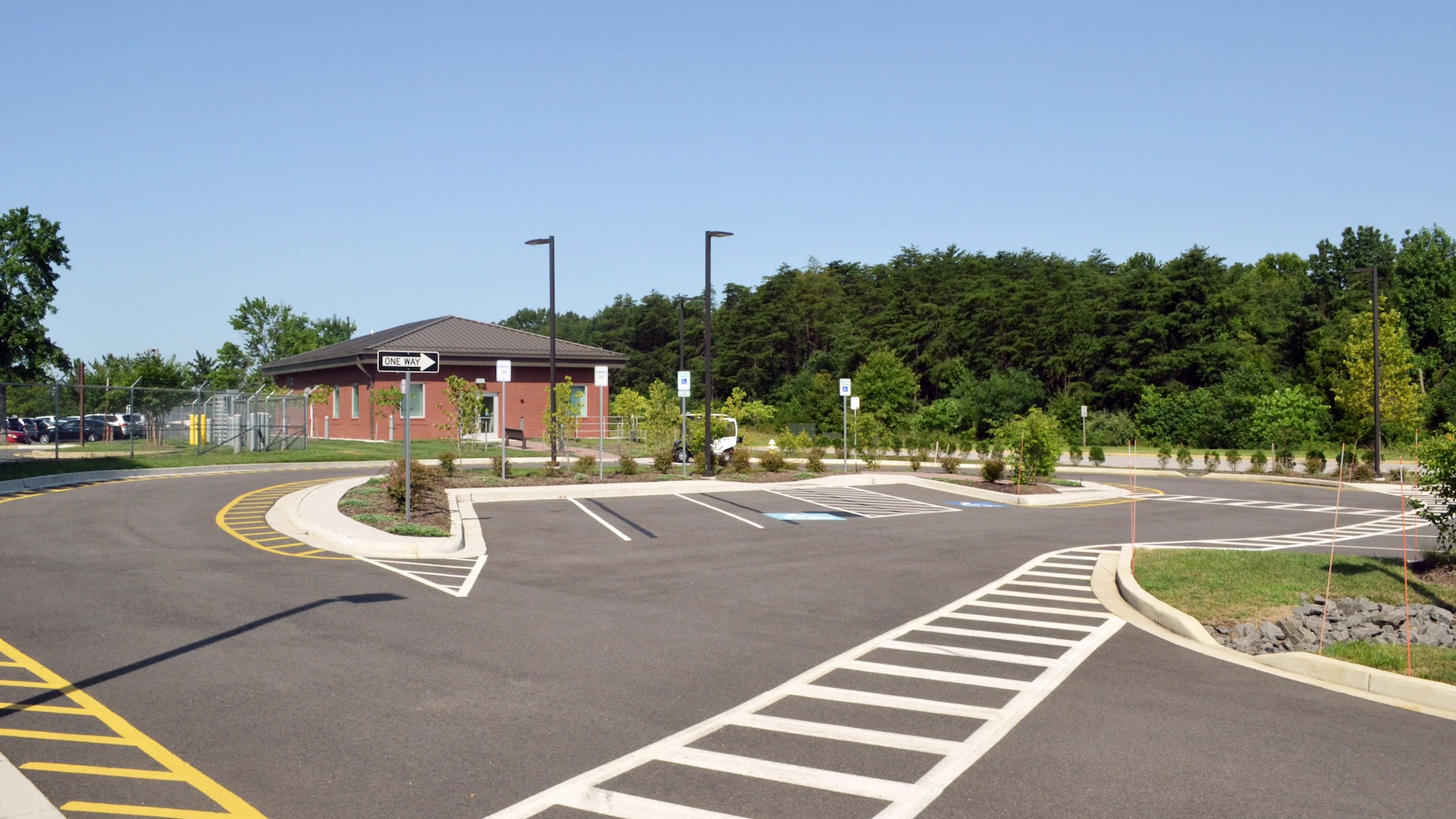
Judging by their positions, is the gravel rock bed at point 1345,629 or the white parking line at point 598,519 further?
the white parking line at point 598,519

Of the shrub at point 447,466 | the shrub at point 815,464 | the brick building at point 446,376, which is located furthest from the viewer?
the brick building at point 446,376

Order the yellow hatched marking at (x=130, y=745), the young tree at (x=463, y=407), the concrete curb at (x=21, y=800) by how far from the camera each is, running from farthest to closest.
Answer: the young tree at (x=463, y=407) < the yellow hatched marking at (x=130, y=745) < the concrete curb at (x=21, y=800)

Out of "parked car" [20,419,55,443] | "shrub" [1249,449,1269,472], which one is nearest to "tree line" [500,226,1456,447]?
"shrub" [1249,449,1269,472]

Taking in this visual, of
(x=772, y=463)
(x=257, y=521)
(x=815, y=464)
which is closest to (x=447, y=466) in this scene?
(x=257, y=521)

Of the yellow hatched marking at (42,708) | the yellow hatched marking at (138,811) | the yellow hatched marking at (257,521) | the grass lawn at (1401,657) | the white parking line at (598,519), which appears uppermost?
the yellow hatched marking at (257,521)

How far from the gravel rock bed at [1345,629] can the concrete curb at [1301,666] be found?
30cm

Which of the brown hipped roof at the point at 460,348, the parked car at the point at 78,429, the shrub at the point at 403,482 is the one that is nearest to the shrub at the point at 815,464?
the shrub at the point at 403,482

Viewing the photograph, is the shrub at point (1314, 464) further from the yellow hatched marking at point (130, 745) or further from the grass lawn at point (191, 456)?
the yellow hatched marking at point (130, 745)

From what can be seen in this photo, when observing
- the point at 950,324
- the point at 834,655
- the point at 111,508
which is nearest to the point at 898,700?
the point at 834,655

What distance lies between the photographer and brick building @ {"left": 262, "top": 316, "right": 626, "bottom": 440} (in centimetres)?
4828

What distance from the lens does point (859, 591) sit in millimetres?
12703

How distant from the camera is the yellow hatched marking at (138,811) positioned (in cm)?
530

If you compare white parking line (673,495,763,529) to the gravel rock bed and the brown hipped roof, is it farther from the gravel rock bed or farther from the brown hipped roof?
the brown hipped roof

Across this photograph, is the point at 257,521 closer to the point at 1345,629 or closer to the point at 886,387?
the point at 1345,629
